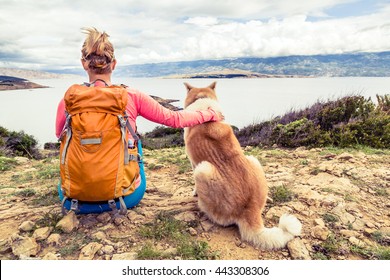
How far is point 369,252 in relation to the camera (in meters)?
3.26

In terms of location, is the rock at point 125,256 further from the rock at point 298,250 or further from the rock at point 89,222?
the rock at point 298,250

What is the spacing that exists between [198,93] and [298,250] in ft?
8.91

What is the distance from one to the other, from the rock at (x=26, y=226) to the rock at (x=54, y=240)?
1.29 feet

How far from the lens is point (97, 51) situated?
10.1ft

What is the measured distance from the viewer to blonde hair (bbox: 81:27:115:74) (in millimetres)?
3068

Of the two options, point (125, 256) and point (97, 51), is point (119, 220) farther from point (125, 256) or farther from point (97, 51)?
point (97, 51)

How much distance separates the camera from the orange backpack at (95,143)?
3.03 meters

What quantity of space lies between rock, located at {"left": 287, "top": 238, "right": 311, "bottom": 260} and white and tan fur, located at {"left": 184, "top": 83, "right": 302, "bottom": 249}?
0.07m

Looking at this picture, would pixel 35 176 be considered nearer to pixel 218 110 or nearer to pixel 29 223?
pixel 29 223

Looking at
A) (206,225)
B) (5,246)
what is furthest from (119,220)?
(5,246)

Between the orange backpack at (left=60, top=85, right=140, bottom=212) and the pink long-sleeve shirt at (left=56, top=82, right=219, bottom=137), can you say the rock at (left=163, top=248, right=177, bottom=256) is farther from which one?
the pink long-sleeve shirt at (left=56, top=82, right=219, bottom=137)

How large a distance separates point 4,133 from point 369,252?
13.5 m
